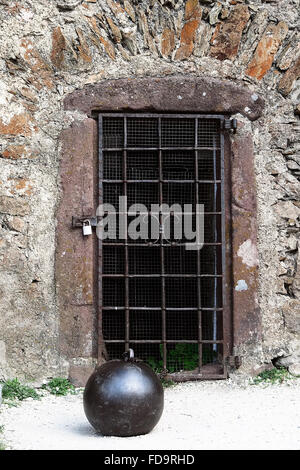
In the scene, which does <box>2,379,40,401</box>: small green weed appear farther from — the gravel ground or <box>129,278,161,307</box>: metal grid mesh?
<box>129,278,161,307</box>: metal grid mesh

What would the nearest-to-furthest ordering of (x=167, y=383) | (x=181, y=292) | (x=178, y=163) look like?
(x=167, y=383)
(x=178, y=163)
(x=181, y=292)

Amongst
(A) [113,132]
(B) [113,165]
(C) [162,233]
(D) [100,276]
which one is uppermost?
(A) [113,132]

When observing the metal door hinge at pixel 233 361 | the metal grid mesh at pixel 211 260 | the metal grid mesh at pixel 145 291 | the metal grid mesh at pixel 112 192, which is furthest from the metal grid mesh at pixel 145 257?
the metal door hinge at pixel 233 361

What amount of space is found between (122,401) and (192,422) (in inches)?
27.0

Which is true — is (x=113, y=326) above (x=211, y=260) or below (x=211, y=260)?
below

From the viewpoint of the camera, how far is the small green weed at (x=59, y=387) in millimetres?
4551

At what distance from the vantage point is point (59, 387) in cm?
459

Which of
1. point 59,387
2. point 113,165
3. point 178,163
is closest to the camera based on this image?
point 59,387

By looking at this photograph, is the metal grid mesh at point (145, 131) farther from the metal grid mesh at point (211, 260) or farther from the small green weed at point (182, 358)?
the small green weed at point (182, 358)

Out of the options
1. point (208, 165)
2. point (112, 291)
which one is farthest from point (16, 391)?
point (208, 165)

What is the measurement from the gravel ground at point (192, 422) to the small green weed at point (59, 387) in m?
0.05

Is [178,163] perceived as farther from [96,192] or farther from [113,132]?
[96,192]

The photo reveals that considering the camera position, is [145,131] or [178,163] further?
[178,163]

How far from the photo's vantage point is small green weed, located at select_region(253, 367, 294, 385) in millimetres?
4730
